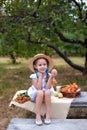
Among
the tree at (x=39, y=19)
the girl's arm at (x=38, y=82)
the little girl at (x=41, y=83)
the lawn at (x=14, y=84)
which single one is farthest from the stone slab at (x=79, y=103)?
the tree at (x=39, y=19)

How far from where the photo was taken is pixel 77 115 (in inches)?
223

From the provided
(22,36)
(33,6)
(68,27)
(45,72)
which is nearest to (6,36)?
(22,36)

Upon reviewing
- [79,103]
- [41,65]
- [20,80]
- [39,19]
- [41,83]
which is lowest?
[20,80]

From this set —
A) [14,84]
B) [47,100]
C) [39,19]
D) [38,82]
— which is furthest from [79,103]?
[14,84]

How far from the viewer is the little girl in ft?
14.7

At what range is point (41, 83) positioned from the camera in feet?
15.0

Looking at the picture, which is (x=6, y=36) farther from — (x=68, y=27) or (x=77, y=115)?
(x=77, y=115)

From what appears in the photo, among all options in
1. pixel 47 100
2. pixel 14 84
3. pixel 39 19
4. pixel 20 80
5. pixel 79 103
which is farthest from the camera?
pixel 20 80

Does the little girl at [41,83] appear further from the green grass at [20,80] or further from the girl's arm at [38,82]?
the green grass at [20,80]

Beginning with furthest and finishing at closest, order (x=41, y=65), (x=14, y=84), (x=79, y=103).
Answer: (x=14, y=84) → (x=79, y=103) → (x=41, y=65)

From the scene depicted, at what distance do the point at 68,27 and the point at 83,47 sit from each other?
1864 mm

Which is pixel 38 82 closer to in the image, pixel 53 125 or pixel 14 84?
pixel 53 125

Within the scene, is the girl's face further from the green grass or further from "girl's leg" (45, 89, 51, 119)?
the green grass

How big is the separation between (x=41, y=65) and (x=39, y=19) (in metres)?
2.80
